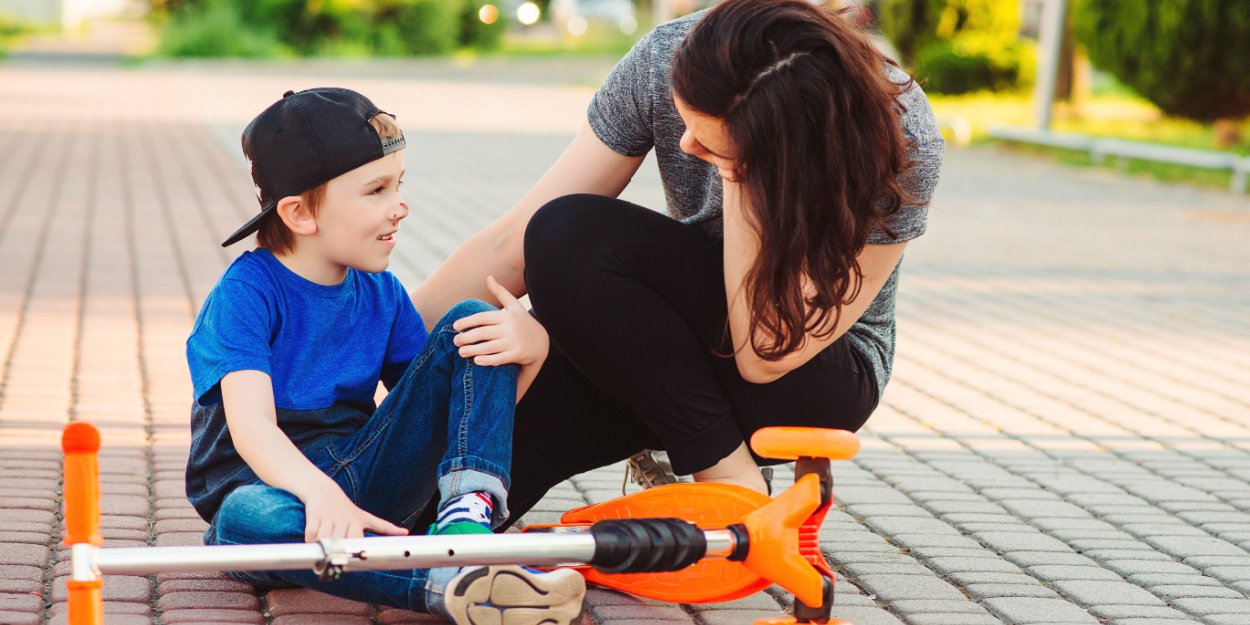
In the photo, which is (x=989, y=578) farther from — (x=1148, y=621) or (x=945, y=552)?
(x=1148, y=621)

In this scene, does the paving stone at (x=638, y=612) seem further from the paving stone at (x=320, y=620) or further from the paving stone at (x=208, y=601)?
the paving stone at (x=208, y=601)

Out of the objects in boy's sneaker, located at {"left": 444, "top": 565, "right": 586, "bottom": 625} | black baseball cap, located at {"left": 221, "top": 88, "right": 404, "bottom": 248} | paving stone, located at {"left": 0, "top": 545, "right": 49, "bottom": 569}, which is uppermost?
black baseball cap, located at {"left": 221, "top": 88, "right": 404, "bottom": 248}

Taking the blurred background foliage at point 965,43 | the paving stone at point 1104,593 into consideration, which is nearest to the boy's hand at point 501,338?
the paving stone at point 1104,593

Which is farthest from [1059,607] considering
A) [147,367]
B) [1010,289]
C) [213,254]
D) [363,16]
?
[363,16]

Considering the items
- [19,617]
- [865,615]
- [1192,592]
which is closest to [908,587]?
[865,615]

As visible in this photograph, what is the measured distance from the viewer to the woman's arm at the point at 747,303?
234 centimetres

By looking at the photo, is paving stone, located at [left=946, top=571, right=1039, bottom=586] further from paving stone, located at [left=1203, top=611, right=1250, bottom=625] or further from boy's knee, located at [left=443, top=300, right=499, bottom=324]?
boy's knee, located at [left=443, top=300, right=499, bottom=324]

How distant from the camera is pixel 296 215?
2.38 m

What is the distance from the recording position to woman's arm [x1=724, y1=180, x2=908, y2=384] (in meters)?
2.34

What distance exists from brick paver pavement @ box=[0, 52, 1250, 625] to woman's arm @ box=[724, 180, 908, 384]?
0.43 meters

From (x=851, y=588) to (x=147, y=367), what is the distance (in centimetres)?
249

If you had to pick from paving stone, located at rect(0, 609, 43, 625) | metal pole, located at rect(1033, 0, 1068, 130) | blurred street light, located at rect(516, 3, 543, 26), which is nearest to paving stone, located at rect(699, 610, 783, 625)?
paving stone, located at rect(0, 609, 43, 625)

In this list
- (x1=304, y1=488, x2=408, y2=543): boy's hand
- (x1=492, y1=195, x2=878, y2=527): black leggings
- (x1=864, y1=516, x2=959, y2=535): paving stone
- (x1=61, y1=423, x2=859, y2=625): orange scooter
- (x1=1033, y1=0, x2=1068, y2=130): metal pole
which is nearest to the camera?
(x1=61, y1=423, x2=859, y2=625): orange scooter

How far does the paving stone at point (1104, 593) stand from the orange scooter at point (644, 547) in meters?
0.68
